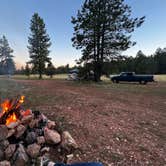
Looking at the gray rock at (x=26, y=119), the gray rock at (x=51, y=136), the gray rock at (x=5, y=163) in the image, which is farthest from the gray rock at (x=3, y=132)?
the gray rock at (x=51, y=136)

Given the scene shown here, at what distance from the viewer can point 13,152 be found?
380 cm

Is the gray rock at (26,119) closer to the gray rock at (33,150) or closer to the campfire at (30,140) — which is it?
the campfire at (30,140)

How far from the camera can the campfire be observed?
3770 mm

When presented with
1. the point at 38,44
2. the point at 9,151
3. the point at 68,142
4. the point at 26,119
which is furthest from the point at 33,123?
the point at 38,44

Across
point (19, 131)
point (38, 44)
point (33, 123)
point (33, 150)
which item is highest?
point (38, 44)

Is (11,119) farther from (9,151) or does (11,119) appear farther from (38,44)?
(38,44)

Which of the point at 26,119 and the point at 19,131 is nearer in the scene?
the point at 19,131

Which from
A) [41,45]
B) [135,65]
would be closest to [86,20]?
[41,45]

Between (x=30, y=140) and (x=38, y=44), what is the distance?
114 feet

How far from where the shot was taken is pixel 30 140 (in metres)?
4.01

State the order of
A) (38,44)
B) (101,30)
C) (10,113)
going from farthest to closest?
(38,44), (101,30), (10,113)

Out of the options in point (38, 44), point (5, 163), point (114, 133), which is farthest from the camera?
point (38, 44)

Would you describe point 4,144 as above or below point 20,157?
above

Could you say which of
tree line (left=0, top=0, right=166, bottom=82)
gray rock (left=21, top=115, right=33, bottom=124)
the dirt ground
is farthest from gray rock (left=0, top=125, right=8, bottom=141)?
tree line (left=0, top=0, right=166, bottom=82)
